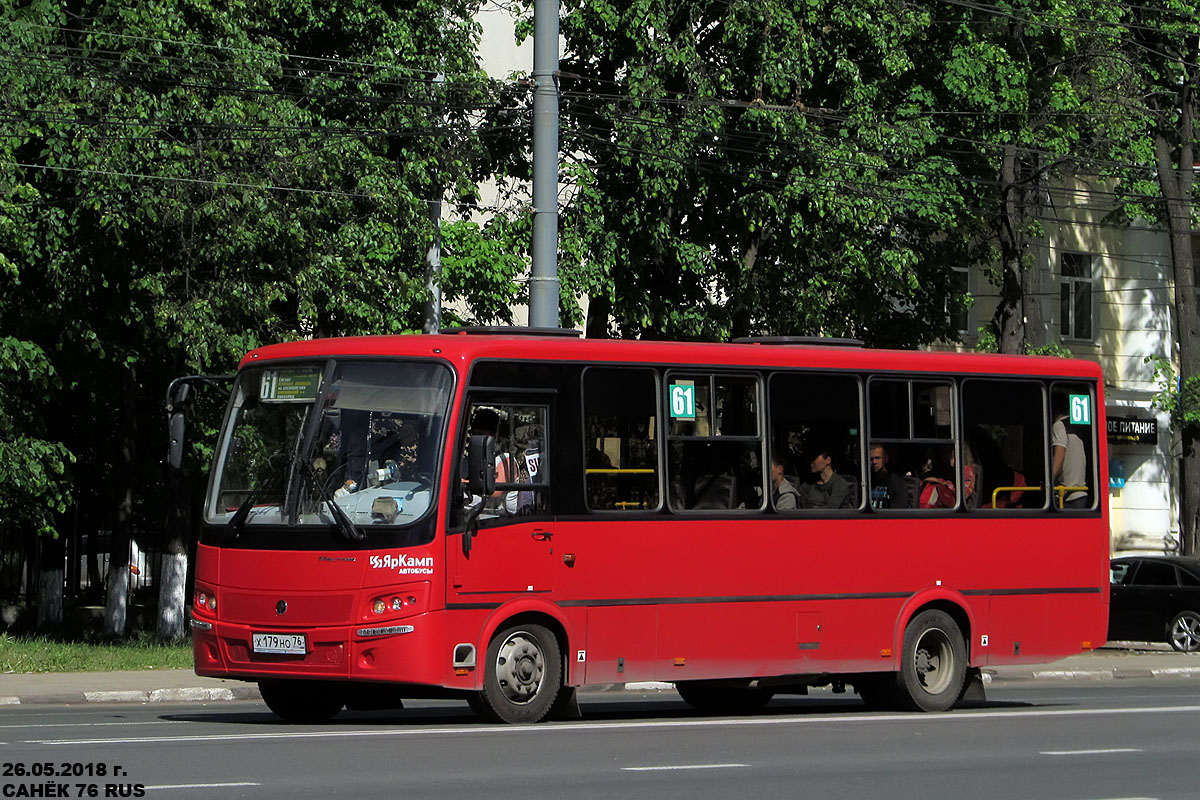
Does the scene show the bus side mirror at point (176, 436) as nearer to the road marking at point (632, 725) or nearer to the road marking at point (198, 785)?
the road marking at point (632, 725)

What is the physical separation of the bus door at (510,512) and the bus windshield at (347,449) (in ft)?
1.16

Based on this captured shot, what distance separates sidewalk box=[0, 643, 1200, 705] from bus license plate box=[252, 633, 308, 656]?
135 inches

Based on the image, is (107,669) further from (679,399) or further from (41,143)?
(679,399)

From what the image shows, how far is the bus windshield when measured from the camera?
13.8 meters

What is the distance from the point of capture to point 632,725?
1440 centimetres

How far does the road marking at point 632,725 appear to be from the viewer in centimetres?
1261

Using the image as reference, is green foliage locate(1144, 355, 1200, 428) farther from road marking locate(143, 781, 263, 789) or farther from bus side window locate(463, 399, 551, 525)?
road marking locate(143, 781, 263, 789)

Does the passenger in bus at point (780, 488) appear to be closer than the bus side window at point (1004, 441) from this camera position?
Yes

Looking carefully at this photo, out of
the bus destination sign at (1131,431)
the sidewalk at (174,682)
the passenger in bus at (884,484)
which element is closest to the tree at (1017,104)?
the sidewalk at (174,682)

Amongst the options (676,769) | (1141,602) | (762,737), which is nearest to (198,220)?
(762,737)

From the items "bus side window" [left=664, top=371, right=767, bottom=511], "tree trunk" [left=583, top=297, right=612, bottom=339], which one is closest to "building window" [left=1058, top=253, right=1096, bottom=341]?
"tree trunk" [left=583, top=297, right=612, bottom=339]

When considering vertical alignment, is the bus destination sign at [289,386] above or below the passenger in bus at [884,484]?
above

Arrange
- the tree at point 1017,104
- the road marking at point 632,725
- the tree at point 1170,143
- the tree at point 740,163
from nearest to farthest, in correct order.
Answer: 1. the road marking at point 632,725
2. the tree at point 740,163
3. the tree at point 1017,104
4. the tree at point 1170,143

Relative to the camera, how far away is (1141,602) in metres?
30.0
